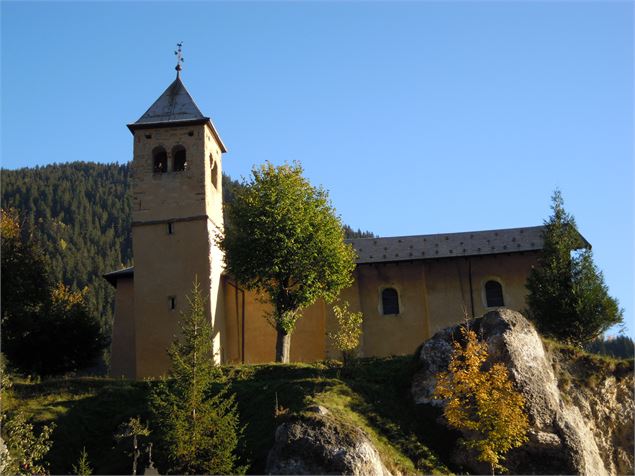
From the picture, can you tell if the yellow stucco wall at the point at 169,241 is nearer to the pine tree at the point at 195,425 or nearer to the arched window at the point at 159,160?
the arched window at the point at 159,160

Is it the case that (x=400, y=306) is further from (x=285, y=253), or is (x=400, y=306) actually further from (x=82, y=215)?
(x=82, y=215)

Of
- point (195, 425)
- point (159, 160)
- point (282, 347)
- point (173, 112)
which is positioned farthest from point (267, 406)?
point (173, 112)

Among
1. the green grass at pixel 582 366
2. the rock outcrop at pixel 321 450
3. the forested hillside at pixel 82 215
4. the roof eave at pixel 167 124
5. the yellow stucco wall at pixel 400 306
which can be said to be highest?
the forested hillside at pixel 82 215

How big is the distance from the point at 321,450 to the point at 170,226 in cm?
1938

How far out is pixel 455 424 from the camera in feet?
83.1

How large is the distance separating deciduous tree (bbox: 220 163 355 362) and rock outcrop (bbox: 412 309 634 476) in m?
8.24

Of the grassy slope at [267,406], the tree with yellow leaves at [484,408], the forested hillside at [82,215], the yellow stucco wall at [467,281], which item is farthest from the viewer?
the forested hillside at [82,215]

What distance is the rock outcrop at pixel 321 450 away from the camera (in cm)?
2384

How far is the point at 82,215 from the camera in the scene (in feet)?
461

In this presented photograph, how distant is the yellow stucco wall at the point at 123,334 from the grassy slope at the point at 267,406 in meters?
8.33

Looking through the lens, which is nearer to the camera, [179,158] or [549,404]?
[549,404]

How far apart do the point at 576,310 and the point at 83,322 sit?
89.7 ft

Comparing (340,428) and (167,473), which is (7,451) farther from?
(340,428)

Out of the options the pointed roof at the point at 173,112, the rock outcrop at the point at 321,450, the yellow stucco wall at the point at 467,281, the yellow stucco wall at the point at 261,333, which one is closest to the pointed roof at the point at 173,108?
the pointed roof at the point at 173,112
